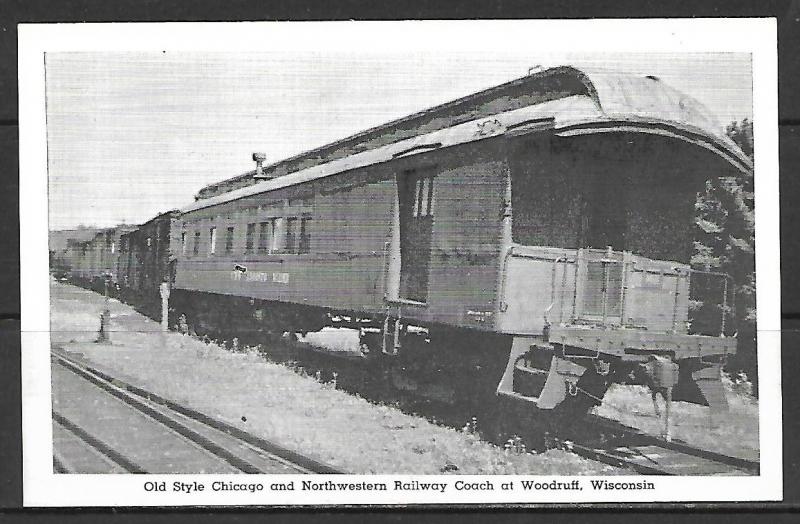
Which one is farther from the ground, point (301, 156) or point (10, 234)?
point (301, 156)

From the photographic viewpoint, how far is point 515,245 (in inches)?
102

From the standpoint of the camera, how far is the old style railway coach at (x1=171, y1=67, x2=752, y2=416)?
2.60m

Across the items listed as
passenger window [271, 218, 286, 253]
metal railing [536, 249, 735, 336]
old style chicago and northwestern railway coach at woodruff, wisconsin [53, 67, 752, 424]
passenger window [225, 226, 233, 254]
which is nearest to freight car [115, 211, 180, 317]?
old style chicago and northwestern railway coach at woodruff, wisconsin [53, 67, 752, 424]

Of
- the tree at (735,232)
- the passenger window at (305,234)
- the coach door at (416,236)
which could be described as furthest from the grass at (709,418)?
the passenger window at (305,234)

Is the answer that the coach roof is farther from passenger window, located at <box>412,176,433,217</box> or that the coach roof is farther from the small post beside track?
the small post beside track

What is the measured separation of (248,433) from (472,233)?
2.64 ft

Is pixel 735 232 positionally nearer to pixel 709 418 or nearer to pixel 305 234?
pixel 709 418

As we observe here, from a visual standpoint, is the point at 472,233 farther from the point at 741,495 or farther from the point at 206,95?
the point at 741,495

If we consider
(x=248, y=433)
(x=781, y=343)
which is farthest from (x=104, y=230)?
(x=781, y=343)

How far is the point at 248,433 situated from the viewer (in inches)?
106

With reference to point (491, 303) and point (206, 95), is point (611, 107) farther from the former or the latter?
point (206, 95)

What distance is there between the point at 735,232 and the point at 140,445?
66.8 inches

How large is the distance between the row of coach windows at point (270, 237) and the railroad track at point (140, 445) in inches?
17.5

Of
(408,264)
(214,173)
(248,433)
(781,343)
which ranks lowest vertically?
(248,433)
